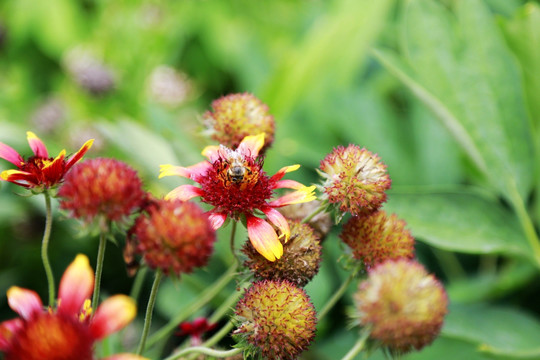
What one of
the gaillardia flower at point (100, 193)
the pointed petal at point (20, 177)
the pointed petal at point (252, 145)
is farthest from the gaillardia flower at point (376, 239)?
the pointed petal at point (20, 177)

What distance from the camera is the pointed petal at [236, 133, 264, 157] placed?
2.44 feet

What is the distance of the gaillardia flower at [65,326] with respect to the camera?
0.48 m

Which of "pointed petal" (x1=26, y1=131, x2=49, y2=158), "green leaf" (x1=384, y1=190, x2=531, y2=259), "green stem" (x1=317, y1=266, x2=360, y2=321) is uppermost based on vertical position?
"pointed petal" (x1=26, y1=131, x2=49, y2=158)

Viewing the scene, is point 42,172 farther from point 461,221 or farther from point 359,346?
point 461,221

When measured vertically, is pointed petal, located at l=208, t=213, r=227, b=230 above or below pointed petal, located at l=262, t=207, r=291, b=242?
above

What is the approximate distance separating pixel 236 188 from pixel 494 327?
0.56m

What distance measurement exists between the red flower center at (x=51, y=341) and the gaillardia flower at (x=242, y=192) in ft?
0.65

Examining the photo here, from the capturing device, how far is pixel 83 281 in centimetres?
55

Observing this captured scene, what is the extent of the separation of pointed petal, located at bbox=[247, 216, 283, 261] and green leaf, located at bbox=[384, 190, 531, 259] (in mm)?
317

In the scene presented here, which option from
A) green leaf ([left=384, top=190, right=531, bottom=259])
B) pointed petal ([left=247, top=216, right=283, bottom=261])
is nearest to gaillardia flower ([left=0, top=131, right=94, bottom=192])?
pointed petal ([left=247, top=216, right=283, bottom=261])

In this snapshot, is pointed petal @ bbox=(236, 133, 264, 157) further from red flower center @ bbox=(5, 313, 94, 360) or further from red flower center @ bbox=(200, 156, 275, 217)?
red flower center @ bbox=(5, 313, 94, 360)

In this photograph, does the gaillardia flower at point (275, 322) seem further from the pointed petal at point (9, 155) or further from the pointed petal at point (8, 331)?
the pointed petal at point (9, 155)

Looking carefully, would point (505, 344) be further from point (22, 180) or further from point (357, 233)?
point (22, 180)

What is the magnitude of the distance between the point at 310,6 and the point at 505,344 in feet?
3.79
